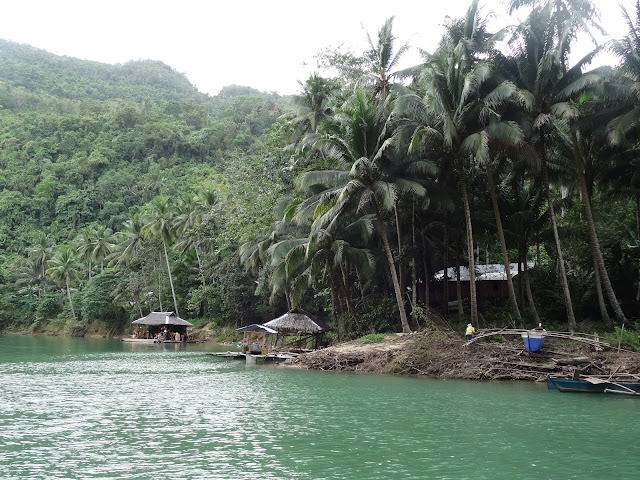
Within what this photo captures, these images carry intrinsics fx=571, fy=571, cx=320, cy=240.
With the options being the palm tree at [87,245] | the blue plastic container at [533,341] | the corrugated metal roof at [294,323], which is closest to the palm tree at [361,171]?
the blue plastic container at [533,341]

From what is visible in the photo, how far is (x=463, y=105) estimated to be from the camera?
22.6 meters

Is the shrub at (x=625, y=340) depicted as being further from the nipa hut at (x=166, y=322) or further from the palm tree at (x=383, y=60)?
the nipa hut at (x=166, y=322)

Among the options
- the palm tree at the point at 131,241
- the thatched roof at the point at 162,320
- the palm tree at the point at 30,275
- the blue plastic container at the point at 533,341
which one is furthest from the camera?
the palm tree at the point at 30,275

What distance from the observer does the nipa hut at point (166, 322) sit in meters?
45.0

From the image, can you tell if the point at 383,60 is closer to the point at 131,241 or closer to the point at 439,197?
the point at 439,197

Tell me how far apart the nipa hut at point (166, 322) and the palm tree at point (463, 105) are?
28.1 m

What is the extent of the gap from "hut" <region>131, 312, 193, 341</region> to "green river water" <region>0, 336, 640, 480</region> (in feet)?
80.5

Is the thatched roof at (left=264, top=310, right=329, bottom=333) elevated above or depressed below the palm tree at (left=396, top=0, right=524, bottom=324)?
below

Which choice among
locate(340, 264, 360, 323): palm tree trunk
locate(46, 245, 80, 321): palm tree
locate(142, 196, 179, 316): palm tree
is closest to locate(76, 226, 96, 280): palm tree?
locate(46, 245, 80, 321): palm tree

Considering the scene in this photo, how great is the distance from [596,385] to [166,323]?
112 ft

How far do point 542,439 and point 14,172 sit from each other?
7906 centimetres

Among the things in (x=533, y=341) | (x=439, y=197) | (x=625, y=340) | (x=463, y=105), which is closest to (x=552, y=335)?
(x=533, y=341)

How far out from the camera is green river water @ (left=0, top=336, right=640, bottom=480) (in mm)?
9094

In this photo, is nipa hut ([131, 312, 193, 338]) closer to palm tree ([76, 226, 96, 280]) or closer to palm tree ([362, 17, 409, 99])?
palm tree ([76, 226, 96, 280])
